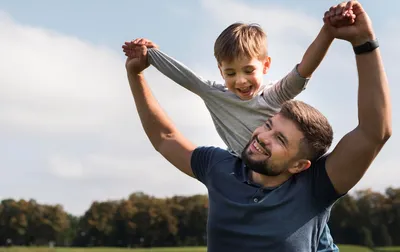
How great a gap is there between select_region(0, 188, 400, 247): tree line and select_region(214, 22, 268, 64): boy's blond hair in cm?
10240

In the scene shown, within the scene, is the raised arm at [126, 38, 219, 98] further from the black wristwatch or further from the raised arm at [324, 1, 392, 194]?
the black wristwatch

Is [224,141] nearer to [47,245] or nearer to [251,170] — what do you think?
[251,170]

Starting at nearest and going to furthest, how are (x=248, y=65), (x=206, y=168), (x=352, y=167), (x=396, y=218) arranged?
(x=352, y=167) → (x=206, y=168) → (x=248, y=65) → (x=396, y=218)

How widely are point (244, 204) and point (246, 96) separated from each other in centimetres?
113

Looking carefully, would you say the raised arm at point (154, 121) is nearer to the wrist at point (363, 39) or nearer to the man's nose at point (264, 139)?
the man's nose at point (264, 139)

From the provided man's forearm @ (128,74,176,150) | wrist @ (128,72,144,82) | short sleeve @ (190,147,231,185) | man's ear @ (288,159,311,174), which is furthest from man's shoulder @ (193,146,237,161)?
wrist @ (128,72,144,82)

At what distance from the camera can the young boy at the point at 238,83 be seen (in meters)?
5.44

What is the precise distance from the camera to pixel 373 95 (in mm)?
4328

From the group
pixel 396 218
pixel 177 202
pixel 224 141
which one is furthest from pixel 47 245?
pixel 224 141

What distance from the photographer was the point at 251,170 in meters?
5.03

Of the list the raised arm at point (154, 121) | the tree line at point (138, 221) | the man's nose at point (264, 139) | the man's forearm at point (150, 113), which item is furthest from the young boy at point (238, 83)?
the tree line at point (138, 221)

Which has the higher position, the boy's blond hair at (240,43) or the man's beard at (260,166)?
the boy's blond hair at (240,43)

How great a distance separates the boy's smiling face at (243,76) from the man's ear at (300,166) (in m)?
1.00

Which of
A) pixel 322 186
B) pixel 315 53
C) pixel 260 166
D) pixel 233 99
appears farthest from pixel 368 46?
pixel 233 99
